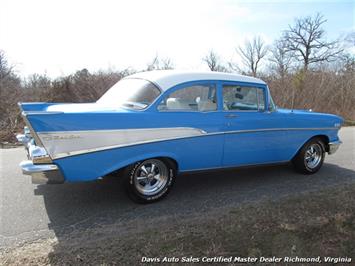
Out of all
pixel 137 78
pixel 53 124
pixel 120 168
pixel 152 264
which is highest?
pixel 137 78

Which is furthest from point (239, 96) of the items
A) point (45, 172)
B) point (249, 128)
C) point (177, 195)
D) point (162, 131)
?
point (45, 172)

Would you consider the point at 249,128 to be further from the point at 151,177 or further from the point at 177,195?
the point at 151,177

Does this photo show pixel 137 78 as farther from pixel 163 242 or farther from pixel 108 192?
pixel 163 242

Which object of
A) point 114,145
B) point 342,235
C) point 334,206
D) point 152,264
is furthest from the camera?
point 334,206

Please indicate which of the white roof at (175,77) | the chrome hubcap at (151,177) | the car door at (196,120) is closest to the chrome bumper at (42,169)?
the chrome hubcap at (151,177)

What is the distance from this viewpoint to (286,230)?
327 cm

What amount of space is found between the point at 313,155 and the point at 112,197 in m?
3.82

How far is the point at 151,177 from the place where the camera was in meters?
4.03

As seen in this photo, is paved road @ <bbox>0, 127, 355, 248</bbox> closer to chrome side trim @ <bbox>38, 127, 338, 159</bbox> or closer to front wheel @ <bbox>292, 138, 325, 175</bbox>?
front wheel @ <bbox>292, 138, 325, 175</bbox>

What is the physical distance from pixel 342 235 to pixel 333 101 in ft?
53.1

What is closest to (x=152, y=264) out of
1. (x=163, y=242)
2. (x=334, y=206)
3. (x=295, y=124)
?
(x=163, y=242)

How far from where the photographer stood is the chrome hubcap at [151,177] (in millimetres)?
3923

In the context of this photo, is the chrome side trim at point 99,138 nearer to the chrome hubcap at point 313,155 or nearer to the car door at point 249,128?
the car door at point 249,128

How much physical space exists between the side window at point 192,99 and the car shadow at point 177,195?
1276 millimetres
